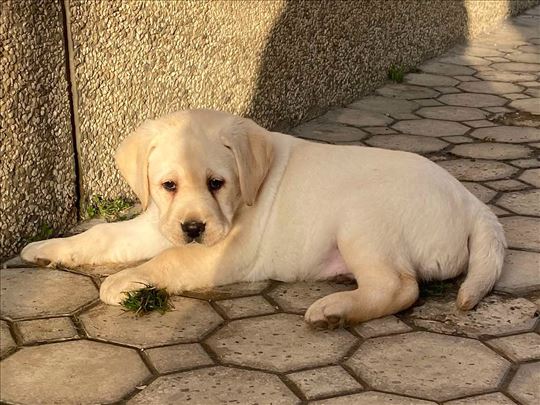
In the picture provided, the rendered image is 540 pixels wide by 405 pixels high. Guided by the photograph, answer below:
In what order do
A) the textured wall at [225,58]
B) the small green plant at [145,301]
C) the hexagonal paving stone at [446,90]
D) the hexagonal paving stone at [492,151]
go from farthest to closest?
the hexagonal paving stone at [446,90] < the hexagonal paving stone at [492,151] < the textured wall at [225,58] < the small green plant at [145,301]

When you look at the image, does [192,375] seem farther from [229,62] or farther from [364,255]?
[229,62]

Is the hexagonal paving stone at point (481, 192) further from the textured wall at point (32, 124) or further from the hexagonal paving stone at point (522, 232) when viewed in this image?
the textured wall at point (32, 124)

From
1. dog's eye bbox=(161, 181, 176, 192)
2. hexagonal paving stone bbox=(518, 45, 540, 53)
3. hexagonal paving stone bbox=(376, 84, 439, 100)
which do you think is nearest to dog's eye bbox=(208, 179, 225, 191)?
dog's eye bbox=(161, 181, 176, 192)

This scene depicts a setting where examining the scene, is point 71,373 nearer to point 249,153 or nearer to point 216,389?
point 216,389

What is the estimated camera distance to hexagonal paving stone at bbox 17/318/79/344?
3.48 metres

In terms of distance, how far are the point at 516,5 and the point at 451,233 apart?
917cm

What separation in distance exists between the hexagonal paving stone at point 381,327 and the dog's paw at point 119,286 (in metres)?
0.91

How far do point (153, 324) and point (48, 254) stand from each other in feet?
2.66

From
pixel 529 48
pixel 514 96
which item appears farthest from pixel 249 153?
pixel 529 48

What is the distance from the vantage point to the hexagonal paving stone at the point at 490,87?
26.3ft

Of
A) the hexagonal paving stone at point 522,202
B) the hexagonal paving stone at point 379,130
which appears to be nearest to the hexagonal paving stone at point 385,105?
the hexagonal paving stone at point 379,130

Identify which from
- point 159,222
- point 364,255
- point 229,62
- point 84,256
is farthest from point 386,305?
point 229,62

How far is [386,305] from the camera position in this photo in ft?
11.8

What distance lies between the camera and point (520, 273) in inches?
164
